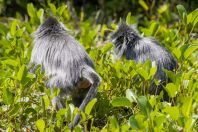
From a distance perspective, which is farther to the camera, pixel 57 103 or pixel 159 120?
pixel 57 103

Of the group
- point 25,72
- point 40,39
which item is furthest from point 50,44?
point 25,72

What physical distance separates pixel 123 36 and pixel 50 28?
78 cm

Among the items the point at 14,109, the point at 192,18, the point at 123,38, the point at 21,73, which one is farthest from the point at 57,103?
the point at 192,18

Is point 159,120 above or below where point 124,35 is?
below

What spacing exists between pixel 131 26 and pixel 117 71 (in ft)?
3.40

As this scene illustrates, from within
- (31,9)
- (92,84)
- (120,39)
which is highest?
(31,9)

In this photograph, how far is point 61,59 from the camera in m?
4.87

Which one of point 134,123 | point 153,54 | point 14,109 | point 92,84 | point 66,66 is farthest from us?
point 153,54

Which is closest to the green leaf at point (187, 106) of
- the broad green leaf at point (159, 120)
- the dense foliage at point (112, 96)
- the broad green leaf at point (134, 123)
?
the dense foliage at point (112, 96)

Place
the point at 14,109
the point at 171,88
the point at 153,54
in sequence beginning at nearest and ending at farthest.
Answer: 1. the point at 171,88
2. the point at 14,109
3. the point at 153,54

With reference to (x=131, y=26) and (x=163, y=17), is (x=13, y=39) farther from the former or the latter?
(x=163, y=17)

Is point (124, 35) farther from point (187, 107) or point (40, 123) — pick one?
point (187, 107)

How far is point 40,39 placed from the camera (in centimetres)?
539

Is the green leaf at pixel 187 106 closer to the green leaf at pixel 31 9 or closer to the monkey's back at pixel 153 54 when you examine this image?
the monkey's back at pixel 153 54
